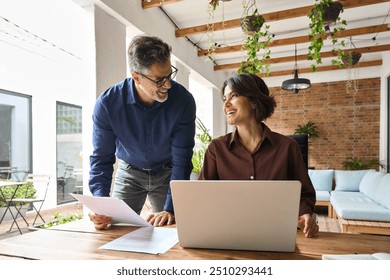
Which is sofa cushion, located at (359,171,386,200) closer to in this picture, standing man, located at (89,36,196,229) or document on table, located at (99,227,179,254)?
standing man, located at (89,36,196,229)

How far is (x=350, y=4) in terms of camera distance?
10.9ft

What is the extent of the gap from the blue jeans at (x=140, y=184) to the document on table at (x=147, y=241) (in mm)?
597

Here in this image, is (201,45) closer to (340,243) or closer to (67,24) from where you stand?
(67,24)

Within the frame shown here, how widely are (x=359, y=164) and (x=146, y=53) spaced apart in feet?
20.3

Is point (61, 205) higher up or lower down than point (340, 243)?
lower down

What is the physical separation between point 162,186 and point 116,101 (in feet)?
1.79

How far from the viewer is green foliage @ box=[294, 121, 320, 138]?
684cm

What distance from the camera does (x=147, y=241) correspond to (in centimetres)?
97

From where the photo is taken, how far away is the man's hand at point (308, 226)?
1028 millimetres

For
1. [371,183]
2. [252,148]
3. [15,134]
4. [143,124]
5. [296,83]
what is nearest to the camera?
[252,148]

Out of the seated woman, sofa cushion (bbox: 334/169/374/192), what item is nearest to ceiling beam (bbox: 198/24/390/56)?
sofa cushion (bbox: 334/169/374/192)

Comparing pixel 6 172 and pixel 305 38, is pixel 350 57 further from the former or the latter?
pixel 6 172

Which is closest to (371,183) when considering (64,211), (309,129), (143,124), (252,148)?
(309,129)
